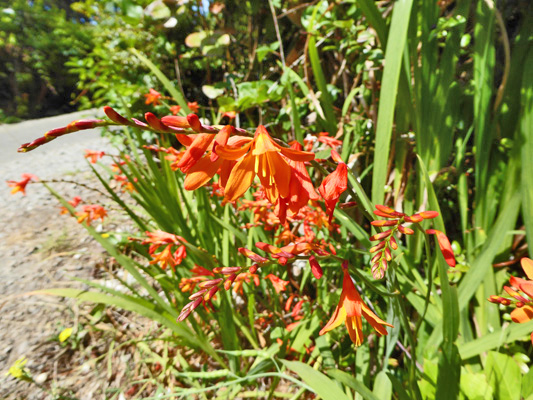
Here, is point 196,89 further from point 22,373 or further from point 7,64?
point 7,64

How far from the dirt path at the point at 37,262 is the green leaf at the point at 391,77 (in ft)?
3.67

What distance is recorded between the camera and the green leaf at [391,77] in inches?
30.9

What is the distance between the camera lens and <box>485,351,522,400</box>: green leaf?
70cm

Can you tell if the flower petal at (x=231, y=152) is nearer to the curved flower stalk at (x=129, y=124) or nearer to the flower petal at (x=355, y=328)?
the curved flower stalk at (x=129, y=124)

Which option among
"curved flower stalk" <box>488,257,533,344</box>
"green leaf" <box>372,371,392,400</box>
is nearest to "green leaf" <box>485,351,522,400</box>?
"green leaf" <box>372,371,392,400</box>

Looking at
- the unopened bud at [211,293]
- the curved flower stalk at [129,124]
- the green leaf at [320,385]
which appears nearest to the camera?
the curved flower stalk at [129,124]

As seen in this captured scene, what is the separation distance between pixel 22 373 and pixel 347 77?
1.82m

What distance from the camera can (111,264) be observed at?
5.29 ft

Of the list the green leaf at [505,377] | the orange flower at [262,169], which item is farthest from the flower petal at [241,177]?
the green leaf at [505,377]

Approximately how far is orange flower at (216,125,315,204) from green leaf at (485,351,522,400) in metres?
0.72

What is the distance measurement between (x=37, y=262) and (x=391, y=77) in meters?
1.93

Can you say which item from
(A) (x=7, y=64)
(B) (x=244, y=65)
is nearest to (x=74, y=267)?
(B) (x=244, y=65)

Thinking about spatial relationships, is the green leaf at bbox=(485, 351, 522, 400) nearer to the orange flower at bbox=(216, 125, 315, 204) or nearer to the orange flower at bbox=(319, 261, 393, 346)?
the orange flower at bbox=(319, 261, 393, 346)

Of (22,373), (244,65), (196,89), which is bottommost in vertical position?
(22,373)
